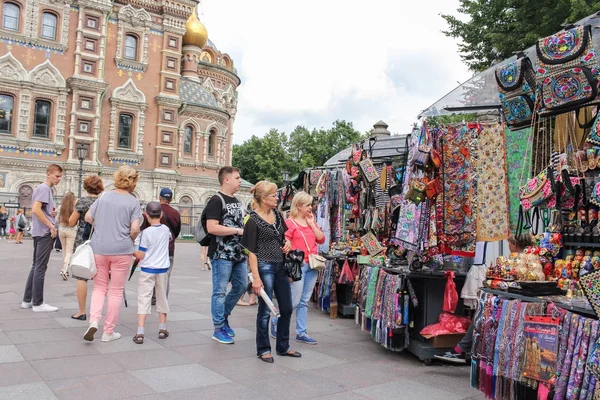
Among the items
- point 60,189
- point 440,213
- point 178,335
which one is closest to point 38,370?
point 178,335

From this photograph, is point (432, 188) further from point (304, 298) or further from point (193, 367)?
point (193, 367)

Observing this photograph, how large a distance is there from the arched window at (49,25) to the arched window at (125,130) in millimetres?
6168

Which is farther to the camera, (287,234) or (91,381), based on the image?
(287,234)

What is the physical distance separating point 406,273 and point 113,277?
3.36m

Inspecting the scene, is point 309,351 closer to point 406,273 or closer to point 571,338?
point 406,273

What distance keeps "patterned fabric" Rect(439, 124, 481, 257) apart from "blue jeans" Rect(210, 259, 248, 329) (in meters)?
2.41

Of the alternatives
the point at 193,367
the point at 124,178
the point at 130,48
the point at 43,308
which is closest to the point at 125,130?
the point at 130,48

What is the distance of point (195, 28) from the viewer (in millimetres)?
38219

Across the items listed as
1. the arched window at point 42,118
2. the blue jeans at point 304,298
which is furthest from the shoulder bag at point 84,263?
the arched window at point 42,118

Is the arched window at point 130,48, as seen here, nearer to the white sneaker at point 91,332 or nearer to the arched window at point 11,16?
the arched window at point 11,16

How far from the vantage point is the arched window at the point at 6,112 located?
29.5 m

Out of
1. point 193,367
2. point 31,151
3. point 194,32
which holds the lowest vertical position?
point 193,367

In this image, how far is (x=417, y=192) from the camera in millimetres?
5566

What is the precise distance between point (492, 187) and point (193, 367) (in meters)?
3.69
